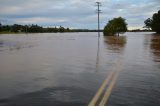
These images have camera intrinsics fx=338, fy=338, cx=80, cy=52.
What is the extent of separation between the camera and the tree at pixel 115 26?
9356 cm

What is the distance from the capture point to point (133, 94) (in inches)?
328

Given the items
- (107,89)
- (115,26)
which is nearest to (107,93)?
(107,89)

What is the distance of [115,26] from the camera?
94.1m

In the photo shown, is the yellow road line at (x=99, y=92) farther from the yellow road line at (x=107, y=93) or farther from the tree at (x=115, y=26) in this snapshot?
the tree at (x=115, y=26)

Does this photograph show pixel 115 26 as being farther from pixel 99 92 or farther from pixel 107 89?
pixel 99 92

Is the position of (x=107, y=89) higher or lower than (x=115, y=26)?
higher

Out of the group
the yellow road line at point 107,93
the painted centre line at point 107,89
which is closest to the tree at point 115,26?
the painted centre line at point 107,89

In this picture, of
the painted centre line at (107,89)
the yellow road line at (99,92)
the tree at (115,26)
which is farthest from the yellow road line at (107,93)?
the tree at (115,26)

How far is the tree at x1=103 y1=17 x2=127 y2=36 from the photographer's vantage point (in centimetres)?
9356

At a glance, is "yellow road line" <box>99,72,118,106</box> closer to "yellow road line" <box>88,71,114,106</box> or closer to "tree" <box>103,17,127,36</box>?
"yellow road line" <box>88,71,114,106</box>

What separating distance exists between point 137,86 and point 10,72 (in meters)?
5.20

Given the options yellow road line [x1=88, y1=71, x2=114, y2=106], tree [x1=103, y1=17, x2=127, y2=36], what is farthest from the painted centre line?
tree [x1=103, y1=17, x2=127, y2=36]

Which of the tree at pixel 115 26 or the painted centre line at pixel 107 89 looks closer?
the painted centre line at pixel 107 89

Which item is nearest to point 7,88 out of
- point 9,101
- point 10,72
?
point 9,101
